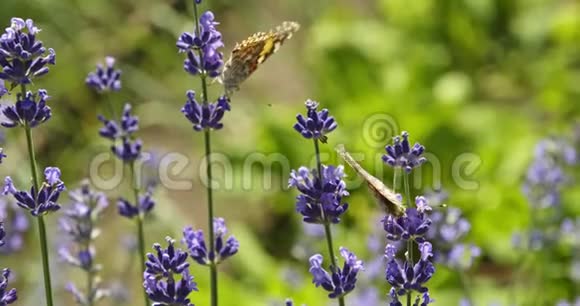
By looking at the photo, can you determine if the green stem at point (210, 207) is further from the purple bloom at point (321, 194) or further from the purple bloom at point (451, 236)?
the purple bloom at point (451, 236)

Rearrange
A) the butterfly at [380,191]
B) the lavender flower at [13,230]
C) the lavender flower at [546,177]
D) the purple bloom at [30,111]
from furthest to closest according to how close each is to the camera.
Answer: the lavender flower at [546,177]
the lavender flower at [13,230]
the purple bloom at [30,111]
the butterfly at [380,191]

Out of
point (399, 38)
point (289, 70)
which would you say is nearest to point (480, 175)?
point (399, 38)

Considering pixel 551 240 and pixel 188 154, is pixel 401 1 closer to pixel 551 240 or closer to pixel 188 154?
pixel 188 154

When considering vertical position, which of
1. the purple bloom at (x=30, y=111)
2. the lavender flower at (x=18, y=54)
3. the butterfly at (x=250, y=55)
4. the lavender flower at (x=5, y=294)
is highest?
the butterfly at (x=250, y=55)

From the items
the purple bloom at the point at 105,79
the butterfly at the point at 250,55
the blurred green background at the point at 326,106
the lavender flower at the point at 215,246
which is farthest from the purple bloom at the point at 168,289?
the blurred green background at the point at 326,106

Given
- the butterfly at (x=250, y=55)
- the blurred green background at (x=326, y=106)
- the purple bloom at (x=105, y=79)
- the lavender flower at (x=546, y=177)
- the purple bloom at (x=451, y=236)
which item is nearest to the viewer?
the butterfly at (x=250, y=55)

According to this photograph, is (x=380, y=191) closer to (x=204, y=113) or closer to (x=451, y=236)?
(x=204, y=113)
